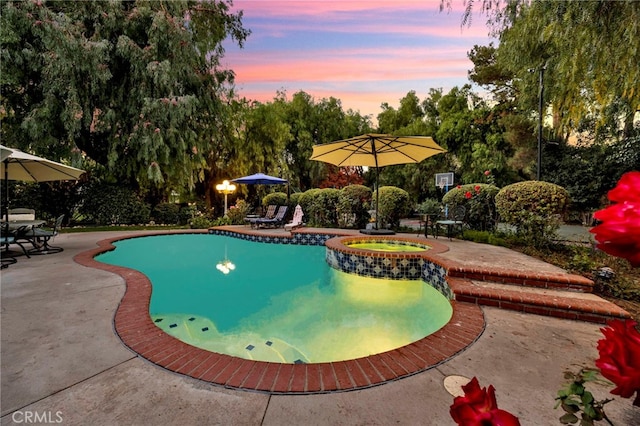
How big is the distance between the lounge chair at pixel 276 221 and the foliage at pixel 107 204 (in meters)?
6.11

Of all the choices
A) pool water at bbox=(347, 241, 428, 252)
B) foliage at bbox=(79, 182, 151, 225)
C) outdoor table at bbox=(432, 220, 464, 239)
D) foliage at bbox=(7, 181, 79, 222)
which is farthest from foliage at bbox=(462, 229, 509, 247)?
foliage at bbox=(7, 181, 79, 222)

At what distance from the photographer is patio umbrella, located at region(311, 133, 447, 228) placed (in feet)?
23.7

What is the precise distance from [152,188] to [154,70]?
5.90 metres

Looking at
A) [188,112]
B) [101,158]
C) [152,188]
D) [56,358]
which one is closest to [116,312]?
[56,358]

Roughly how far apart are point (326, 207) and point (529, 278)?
7.97 metres

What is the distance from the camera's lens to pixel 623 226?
625mm

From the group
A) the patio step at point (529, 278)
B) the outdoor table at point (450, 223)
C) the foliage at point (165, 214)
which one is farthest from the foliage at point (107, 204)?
the patio step at point (529, 278)

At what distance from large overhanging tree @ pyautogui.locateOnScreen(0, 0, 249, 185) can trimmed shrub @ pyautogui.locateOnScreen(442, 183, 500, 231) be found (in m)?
10.1

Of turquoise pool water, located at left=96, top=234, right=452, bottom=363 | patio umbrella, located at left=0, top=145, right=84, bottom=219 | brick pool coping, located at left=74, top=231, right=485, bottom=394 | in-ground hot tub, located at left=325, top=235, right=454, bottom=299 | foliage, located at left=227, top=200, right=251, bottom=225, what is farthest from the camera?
foliage, located at left=227, top=200, right=251, bottom=225

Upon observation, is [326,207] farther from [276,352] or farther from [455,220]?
[276,352]

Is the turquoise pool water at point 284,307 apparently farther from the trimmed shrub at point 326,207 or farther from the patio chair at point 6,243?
the trimmed shrub at point 326,207

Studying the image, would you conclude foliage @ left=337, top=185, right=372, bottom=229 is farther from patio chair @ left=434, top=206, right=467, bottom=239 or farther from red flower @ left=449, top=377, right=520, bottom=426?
red flower @ left=449, top=377, right=520, bottom=426

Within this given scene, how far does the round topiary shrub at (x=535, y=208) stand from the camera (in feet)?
20.5

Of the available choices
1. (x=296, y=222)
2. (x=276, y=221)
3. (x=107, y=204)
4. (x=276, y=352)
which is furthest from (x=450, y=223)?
(x=107, y=204)
